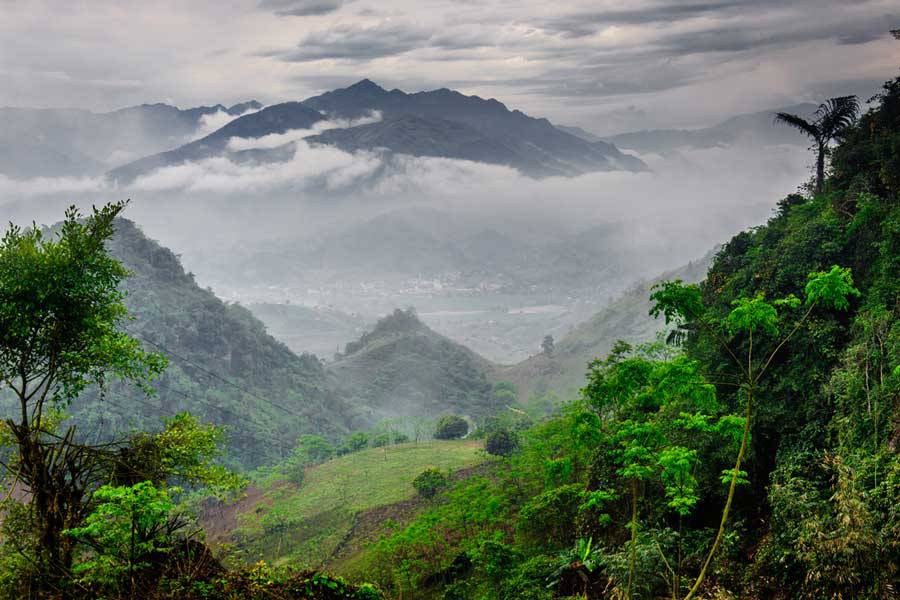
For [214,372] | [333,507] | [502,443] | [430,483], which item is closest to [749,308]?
[430,483]

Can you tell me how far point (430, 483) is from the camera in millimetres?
33969

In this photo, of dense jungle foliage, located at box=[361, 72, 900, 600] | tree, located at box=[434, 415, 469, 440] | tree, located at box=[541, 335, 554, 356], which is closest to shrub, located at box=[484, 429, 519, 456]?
tree, located at box=[434, 415, 469, 440]

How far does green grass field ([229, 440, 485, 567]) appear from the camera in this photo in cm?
3359

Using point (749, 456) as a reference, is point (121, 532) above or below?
→ above

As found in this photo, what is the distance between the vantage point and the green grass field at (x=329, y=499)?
33.6 metres

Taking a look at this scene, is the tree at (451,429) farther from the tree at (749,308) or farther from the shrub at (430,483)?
the tree at (749,308)

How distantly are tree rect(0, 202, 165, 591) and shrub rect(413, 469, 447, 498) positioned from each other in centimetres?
2473

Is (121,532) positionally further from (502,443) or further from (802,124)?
(502,443)

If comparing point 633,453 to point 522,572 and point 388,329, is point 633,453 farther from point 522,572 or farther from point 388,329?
point 388,329

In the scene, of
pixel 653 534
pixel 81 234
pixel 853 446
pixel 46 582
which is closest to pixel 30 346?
pixel 81 234

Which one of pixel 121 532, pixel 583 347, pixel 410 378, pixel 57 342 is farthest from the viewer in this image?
pixel 583 347

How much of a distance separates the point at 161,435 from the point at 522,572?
27.4ft

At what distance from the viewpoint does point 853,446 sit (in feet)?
34.9

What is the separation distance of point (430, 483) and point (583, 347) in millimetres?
85149
